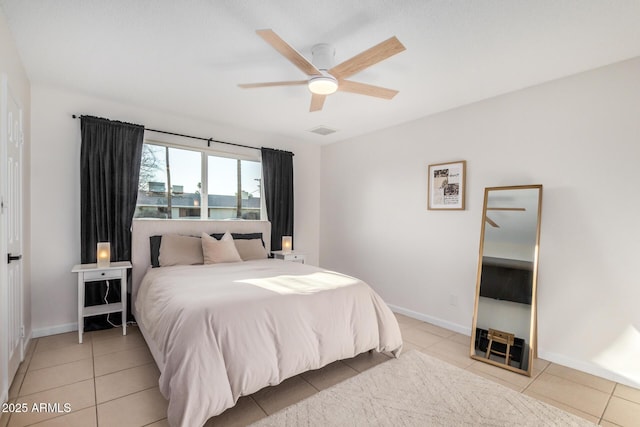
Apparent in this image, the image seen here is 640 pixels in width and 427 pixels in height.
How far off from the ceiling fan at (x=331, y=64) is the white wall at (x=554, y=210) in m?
1.45

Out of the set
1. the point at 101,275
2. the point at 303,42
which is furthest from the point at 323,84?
the point at 101,275

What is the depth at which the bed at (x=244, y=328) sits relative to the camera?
5.77ft

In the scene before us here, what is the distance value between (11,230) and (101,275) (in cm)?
102

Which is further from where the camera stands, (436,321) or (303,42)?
(436,321)

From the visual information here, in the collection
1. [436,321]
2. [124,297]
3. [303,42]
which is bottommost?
[436,321]

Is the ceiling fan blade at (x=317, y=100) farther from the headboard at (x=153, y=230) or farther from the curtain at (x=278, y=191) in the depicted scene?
the headboard at (x=153, y=230)

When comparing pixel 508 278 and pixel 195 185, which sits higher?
pixel 195 185

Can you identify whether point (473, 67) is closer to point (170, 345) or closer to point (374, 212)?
point (374, 212)

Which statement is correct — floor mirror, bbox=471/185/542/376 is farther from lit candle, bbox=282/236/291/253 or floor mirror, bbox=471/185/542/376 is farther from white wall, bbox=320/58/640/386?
lit candle, bbox=282/236/291/253

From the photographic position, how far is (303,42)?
2232 mm

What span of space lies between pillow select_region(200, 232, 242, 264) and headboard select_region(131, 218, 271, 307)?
0.38m

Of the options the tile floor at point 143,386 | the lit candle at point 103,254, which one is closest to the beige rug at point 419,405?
the tile floor at point 143,386

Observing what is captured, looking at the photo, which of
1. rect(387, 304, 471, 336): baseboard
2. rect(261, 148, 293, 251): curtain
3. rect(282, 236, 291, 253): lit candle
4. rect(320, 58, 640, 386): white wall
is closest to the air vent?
rect(261, 148, 293, 251): curtain

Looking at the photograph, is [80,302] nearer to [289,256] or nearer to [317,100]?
[289,256]
